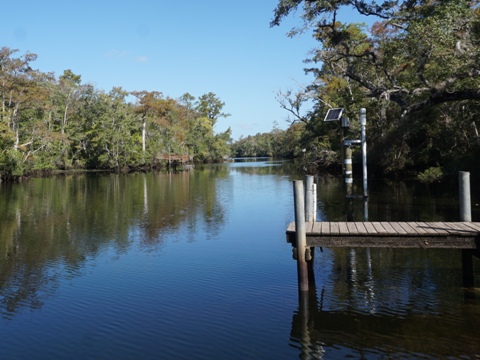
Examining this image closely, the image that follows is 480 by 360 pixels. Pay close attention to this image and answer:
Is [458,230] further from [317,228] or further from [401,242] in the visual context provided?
[317,228]

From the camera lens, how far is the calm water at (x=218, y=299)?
5.26m

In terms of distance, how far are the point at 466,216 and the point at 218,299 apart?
172 inches

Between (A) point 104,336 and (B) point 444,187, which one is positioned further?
(B) point 444,187

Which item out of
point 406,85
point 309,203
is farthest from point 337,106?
point 309,203

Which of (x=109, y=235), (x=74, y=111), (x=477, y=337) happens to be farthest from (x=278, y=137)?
(x=477, y=337)

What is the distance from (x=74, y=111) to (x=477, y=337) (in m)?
59.6

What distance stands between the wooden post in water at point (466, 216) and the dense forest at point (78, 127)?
117ft

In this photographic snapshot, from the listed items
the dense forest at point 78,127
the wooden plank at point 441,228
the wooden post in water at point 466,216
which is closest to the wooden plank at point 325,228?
the wooden plank at point 441,228

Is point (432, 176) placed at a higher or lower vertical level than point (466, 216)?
higher

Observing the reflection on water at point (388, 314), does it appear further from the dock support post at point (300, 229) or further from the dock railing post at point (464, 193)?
the dock railing post at point (464, 193)

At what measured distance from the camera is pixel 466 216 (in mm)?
7328

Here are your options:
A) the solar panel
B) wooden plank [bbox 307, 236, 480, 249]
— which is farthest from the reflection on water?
the solar panel

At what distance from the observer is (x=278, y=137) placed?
111812 millimetres

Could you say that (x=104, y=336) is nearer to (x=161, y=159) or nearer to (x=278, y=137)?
(x=161, y=159)
